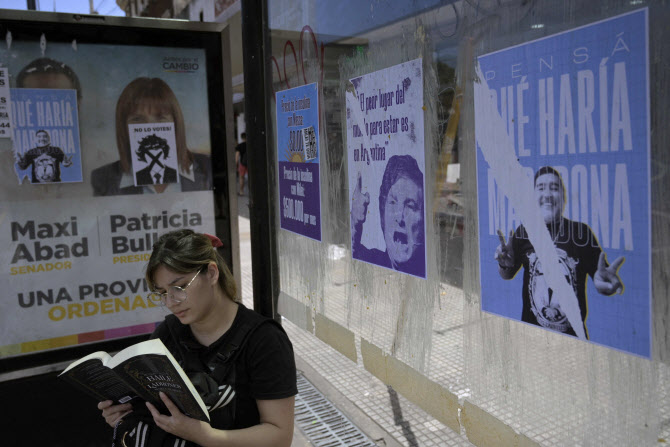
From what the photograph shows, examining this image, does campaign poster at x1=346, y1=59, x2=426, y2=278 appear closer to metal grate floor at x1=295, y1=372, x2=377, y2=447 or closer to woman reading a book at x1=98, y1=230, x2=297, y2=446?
woman reading a book at x1=98, y1=230, x2=297, y2=446

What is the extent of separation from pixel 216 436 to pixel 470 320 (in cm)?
101

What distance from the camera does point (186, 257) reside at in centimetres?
188

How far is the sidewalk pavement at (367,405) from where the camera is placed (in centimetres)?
317

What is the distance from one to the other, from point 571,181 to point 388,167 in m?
0.93

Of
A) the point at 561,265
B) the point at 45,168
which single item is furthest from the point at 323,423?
the point at 45,168

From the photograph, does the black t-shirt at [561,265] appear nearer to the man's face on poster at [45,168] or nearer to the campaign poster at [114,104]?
the campaign poster at [114,104]

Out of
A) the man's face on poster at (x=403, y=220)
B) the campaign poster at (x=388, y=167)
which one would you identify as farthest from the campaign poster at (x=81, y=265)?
the man's face on poster at (x=403, y=220)

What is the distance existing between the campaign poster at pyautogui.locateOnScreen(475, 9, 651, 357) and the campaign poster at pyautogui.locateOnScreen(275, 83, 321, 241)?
1.21 metres

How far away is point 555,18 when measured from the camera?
1740mm

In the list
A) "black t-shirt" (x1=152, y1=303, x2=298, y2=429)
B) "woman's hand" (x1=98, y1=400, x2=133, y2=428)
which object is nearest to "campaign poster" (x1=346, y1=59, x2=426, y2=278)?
"black t-shirt" (x1=152, y1=303, x2=298, y2=429)

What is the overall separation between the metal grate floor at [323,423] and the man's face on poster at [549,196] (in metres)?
1.81

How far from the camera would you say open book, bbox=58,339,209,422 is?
153cm

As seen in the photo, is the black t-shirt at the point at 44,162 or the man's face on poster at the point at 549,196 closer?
the man's face on poster at the point at 549,196

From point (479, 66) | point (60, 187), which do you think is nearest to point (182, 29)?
point (60, 187)
